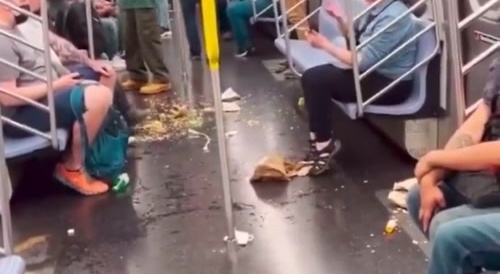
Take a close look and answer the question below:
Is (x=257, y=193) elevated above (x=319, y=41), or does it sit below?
below

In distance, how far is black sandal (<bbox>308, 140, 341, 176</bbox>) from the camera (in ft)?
14.2

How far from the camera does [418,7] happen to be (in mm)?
4289

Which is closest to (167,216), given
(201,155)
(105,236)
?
(105,236)

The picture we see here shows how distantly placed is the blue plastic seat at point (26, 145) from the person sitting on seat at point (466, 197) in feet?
6.26

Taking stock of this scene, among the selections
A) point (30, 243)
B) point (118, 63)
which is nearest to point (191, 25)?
point (118, 63)

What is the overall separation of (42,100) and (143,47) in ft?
8.43

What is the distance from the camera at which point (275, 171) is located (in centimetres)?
428

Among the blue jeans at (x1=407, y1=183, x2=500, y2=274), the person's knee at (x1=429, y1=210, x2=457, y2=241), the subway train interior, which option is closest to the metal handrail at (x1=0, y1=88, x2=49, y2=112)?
the subway train interior

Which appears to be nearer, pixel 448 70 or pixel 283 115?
→ pixel 448 70

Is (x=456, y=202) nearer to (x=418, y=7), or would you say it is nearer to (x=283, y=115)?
(x=418, y=7)

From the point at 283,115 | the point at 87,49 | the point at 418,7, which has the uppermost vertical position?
the point at 418,7

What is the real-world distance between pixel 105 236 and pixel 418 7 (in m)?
1.81

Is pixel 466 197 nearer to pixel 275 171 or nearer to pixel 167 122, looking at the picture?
pixel 275 171

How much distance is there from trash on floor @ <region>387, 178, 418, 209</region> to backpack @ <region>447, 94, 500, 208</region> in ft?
4.15
